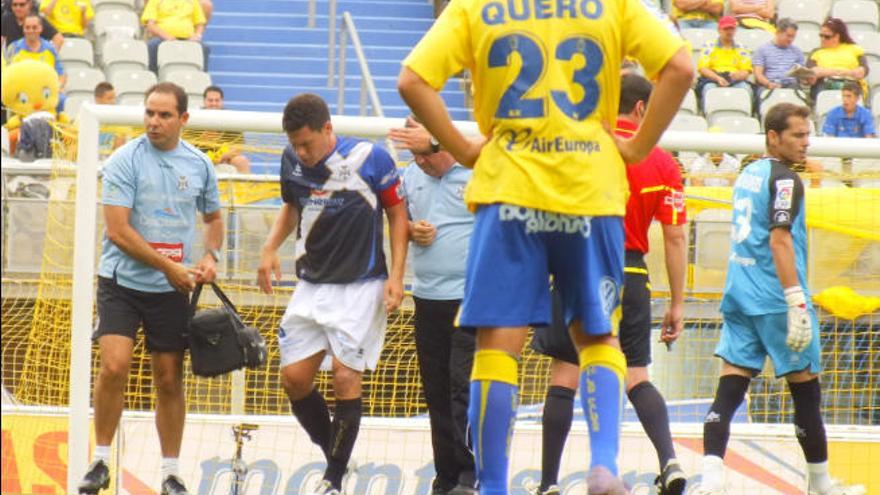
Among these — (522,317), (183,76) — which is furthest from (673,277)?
(183,76)

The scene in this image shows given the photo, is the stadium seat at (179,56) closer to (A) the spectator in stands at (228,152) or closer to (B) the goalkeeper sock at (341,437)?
(A) the spectator in stands at (228,152)

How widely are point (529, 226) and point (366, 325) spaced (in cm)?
258

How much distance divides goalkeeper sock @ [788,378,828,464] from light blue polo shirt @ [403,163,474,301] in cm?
170

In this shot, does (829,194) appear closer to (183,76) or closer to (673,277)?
(673,277)

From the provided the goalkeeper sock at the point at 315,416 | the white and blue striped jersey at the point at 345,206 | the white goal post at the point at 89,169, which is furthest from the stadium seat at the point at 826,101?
the goalkeeper sock at the point at 315,416

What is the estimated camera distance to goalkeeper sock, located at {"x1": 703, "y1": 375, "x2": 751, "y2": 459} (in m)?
7.73

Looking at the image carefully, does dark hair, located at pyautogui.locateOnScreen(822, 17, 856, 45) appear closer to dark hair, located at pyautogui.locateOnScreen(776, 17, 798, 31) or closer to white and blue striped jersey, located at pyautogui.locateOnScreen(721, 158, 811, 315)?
dark hair, located at pyautogui.locateOnScreen(776, 17, 798, 31)

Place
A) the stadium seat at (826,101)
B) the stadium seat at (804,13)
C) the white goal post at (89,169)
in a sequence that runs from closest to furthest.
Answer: the white goal post at (89,169), the stadium seat at (826,101), the stadium seat at (804,13)

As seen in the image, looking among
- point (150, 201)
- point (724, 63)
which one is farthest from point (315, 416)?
point (724, 63)

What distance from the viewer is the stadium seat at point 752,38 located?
18.7 metres

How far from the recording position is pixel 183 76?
17.2m

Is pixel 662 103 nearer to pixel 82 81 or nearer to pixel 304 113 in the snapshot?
pixel 304 113

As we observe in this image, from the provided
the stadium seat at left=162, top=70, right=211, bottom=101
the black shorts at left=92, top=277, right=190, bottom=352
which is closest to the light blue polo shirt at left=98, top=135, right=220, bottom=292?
the black shorts at left=92, top=277, right=190, bottom=352

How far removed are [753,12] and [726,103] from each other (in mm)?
2217
